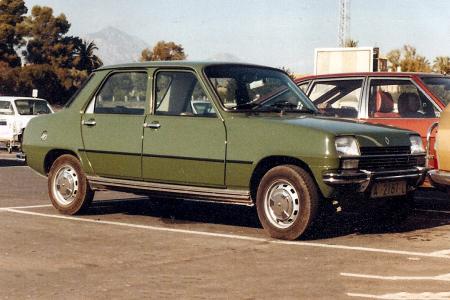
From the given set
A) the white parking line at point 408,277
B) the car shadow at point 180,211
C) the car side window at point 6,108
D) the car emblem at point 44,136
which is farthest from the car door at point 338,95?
the car side window at point 6,108

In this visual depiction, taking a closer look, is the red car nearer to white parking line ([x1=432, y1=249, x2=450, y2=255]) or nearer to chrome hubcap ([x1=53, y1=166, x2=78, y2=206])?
white parking line ([x1=432, y1=249, x2=450, y2=255])

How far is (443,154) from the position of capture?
28.9 ft

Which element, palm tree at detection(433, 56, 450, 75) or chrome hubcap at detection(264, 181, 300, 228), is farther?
palm tree at detection(433, 56, 450, 75)

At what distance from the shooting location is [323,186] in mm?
7785

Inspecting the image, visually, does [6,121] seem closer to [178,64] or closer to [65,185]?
[65,185]

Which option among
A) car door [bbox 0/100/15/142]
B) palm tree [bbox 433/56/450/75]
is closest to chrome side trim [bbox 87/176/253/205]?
car door [bbox 0/100/15/142]

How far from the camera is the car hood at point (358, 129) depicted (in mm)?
7949

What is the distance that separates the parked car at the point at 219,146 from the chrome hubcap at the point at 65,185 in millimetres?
14

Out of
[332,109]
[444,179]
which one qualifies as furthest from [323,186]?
[332,109]

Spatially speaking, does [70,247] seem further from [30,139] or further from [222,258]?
[30,139]

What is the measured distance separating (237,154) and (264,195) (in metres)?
0.50

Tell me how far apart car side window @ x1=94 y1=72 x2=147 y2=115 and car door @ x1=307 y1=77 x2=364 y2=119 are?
8.37 feet

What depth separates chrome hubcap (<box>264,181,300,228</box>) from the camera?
7977 mm

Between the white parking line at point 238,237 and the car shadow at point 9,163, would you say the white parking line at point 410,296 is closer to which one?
the white parking line at point 238,237
